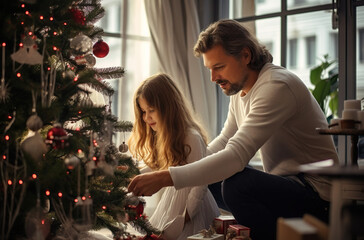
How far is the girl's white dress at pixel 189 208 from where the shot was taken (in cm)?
215

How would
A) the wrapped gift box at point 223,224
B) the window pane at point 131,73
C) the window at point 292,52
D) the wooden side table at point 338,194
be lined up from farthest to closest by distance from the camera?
the window at point 292,52 → the window pane at point 131,73 → the wrapped gift box at point 223,224 → the wooden side table at point 338,194

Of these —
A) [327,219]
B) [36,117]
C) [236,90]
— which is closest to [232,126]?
[236,90]

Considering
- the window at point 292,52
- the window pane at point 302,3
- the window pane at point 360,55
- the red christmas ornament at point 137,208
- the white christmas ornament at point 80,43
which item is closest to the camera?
the white christmas ornament at point 80,43

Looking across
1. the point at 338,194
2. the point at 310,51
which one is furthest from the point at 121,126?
the point at 310,51

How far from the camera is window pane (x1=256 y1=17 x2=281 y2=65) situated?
310 centimetres

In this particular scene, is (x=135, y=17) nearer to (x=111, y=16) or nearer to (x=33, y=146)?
(x=111, y=16)

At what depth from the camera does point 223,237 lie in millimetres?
2035

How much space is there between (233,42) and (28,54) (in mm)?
938

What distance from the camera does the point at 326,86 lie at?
2.95 meters

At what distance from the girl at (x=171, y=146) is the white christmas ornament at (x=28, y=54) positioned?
827 mm

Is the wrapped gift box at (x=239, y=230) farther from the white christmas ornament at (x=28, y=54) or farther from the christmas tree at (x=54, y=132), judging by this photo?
the white christmas ornament at (x=28, y=54)

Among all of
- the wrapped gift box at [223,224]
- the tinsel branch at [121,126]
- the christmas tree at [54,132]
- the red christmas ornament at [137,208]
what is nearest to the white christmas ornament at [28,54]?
the christmas tree at [54,132]

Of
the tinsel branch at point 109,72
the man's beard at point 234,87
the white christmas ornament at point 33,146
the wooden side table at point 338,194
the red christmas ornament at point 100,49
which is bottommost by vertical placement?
the wooden side table at point 338,194

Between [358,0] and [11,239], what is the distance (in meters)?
2.17
